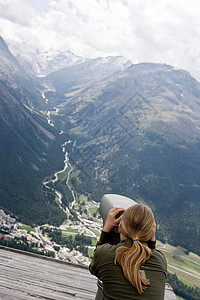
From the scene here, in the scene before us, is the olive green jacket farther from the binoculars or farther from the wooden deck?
the wooden deck

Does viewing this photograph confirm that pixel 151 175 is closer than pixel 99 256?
No

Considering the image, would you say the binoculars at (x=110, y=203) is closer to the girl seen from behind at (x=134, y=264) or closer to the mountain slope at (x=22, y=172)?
the girl seen from behind at (x=134, y=264)

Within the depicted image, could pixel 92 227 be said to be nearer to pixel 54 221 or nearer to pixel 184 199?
pixel 54 221

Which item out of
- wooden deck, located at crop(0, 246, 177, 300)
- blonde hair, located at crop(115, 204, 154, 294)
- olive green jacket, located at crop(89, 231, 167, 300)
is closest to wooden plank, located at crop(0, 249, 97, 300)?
wooden deck, located at crop(0, 246, 177, 300)

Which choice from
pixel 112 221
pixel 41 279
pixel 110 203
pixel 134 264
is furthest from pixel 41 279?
pixel 134 264

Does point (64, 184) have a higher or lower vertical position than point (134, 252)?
lower

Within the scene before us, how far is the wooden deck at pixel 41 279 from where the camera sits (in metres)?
5.11

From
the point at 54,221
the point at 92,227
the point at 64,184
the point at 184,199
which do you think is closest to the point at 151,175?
the point at 184,199

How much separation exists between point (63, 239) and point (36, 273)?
97799mm

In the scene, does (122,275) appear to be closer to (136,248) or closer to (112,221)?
(136,248)

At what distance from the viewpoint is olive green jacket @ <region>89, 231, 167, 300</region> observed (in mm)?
2609

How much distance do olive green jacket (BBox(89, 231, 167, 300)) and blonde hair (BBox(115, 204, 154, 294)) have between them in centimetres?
7

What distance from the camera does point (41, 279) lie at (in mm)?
5727

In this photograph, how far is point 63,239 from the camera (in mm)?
96938
